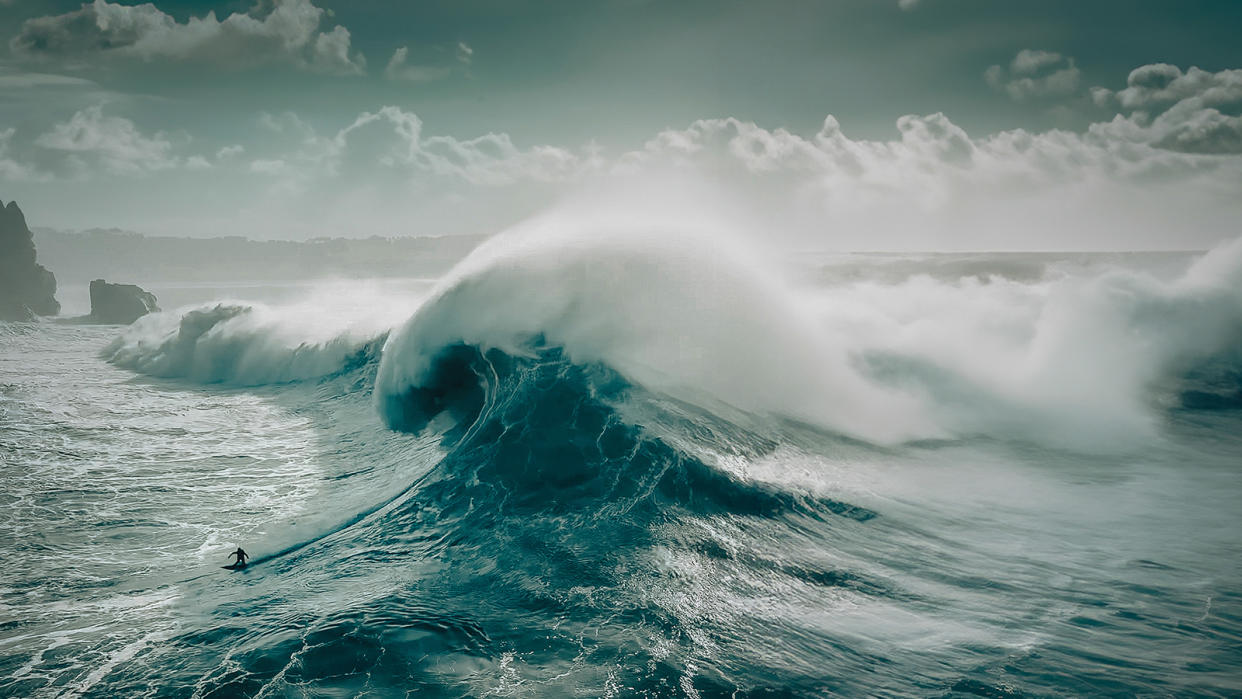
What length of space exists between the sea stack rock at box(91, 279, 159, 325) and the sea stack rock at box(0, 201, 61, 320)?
7.81 m

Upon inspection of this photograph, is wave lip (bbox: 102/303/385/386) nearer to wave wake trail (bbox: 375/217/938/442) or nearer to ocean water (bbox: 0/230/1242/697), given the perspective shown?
ocean water (bbox: 0/230/1242/697)

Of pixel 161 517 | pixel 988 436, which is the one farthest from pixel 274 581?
pixel 988 436

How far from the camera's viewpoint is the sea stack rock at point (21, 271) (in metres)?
60.8

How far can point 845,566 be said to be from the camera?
7352mm

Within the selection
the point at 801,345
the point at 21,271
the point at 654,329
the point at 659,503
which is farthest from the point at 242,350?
the point at 21,271

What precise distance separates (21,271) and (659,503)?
84.5 metres

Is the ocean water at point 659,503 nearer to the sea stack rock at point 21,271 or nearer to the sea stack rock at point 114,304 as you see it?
the sea stack rock at point 114,304

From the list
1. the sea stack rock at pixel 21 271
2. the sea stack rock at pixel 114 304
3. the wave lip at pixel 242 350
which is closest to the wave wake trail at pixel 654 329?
the wave lip at pixel 242 350

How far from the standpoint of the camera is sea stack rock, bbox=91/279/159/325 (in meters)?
56.7

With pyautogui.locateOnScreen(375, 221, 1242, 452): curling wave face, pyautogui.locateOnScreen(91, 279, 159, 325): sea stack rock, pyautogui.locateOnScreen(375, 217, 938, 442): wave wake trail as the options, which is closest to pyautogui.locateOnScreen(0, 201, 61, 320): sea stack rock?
pyautogui.locateOnScreen(91, 279, 159, 325): sea stack rock

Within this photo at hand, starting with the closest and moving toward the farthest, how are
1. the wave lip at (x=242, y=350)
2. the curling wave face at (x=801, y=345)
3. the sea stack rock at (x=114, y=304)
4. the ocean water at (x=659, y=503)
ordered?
the ocean water at (x=659, y=503) → the curling wave face at (x=801, y=345) → the wave lip at (x=242, y=350) → the sea stack rock at (x=114, y=304)

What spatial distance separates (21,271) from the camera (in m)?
62.6

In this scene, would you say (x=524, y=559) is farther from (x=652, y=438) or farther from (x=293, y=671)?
(x=652, y=438)

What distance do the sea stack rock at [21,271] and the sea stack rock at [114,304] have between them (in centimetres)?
781
